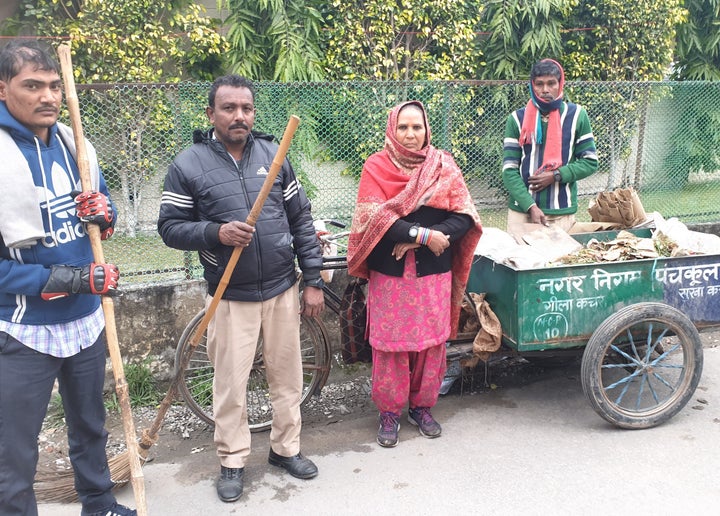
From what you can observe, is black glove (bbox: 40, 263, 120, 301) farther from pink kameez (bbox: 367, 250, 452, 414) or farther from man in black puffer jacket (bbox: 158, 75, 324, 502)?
pink kameez (bbox: 367, 250, 452, 414)

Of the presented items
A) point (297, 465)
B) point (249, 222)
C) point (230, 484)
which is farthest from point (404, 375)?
point (249, 222)

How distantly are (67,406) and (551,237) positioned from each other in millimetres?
2831

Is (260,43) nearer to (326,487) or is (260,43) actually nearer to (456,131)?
(456,131)

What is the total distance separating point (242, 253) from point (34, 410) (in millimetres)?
1056

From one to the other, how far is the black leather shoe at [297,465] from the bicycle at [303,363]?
490 mm

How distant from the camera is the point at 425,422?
11.6 ft

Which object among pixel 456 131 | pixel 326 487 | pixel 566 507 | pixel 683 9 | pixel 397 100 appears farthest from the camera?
pixel 683 9

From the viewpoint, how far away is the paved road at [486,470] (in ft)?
9.49

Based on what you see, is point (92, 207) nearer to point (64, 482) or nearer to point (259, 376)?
point (64, 482)

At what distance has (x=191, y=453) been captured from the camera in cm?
347

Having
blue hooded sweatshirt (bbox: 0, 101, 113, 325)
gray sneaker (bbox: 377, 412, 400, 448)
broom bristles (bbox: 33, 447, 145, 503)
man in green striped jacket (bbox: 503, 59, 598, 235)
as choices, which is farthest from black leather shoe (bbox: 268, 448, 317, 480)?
man in green striped jacket (bbox: 503, 59, 598, 235)

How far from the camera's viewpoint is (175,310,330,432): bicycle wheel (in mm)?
3662

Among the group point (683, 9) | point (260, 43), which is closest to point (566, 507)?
point (260, 43)

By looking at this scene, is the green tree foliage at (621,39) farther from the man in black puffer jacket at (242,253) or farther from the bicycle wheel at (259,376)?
the man in black puffer jacket at (242,253)
